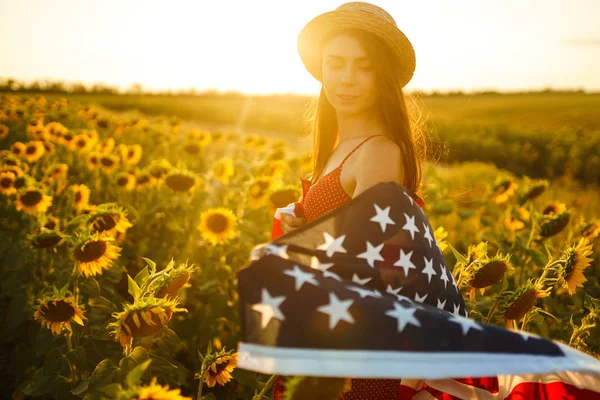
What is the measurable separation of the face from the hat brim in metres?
0.06

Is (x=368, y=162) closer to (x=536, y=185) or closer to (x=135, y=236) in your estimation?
(x=536, y=185)

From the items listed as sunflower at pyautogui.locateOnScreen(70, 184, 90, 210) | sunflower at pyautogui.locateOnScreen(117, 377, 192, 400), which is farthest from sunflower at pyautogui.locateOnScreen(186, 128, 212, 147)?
sunflower at pyautogui.locateOnScreen(117, 377, 192, 400)

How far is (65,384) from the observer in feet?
6.97

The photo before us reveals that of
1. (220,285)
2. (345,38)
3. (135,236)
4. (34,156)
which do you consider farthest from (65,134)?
(345,38)

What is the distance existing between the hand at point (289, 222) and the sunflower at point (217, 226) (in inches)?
51.6

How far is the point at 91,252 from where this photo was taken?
238 cm

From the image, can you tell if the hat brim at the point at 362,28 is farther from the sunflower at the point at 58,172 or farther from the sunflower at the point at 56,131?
the sunflower at the point at 56,131

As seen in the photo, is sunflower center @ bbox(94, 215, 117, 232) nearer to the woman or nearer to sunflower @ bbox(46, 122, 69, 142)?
the woman

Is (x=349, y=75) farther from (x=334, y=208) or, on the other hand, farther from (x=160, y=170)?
(x=160, y=170)

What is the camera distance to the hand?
2.15 metres

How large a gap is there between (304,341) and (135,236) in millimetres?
3119

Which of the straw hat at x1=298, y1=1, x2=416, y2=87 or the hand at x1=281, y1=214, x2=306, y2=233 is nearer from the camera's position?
the straw hat at x1=298, y1=1, x2=416, y2=87

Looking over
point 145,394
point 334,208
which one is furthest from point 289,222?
point 145,394

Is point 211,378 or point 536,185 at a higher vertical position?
point 536,185
